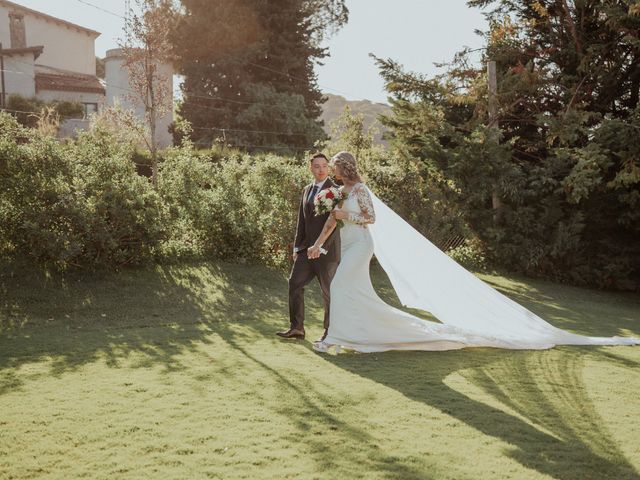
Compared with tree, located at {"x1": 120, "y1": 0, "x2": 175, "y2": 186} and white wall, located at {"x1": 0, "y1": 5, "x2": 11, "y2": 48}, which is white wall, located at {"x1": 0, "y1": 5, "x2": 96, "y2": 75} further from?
tree, located at {"x1": 120, "y1": 0, "x2": 175, "y2": 186}

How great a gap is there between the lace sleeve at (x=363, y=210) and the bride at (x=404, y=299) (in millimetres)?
12

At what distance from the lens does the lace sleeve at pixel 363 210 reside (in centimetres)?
755

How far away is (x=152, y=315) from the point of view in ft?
33.3

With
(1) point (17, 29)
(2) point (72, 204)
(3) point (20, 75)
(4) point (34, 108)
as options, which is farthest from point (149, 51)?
(1) point (17, 29)

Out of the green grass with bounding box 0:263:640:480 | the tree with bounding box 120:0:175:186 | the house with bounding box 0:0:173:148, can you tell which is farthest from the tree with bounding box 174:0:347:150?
the green grass with bounding box 0:263:640:480

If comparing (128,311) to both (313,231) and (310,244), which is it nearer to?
(310,244)

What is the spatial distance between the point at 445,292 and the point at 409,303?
483 millimetres

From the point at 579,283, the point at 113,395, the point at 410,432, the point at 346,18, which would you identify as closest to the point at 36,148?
the point at 113,395

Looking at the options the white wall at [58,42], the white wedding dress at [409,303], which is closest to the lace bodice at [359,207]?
the white wedding dress at [409,303]

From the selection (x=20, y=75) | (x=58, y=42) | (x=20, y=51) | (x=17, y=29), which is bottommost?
(x=20, y=75)

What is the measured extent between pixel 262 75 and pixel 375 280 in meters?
26.4

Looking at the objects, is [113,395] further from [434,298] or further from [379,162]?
[379,162]

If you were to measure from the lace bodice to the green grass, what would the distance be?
1.60 metres

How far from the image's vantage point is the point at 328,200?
24.4 ft
